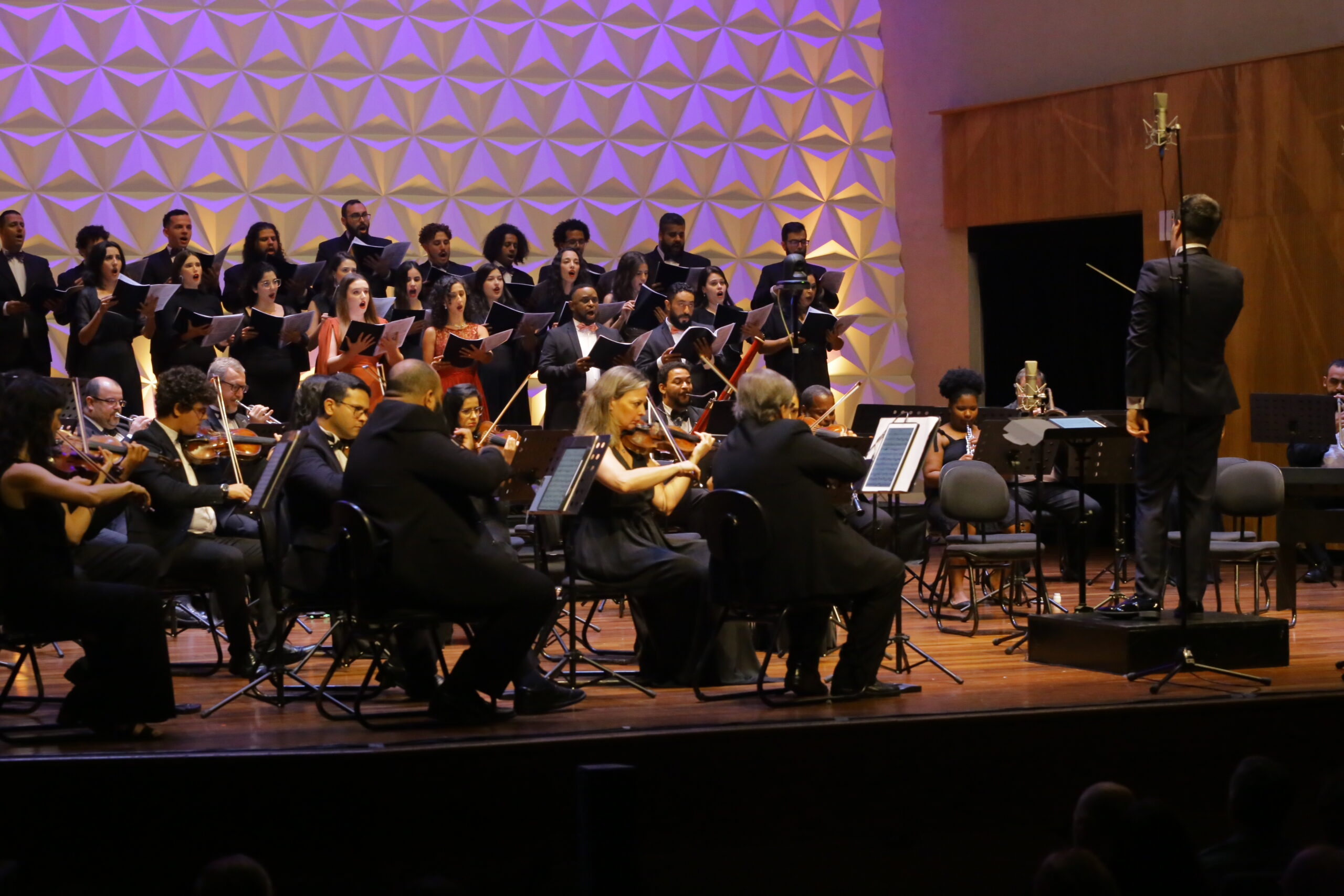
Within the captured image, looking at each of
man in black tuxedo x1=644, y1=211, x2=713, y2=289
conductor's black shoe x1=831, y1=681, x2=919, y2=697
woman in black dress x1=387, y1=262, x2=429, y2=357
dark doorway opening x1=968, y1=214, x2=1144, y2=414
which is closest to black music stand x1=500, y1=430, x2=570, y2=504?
conductor's black shoe x1=831, y1=681, x2=919, y2=697

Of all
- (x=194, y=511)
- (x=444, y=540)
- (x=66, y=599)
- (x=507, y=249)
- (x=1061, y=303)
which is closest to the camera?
(x=66, y=599)

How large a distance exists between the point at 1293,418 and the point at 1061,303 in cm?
341

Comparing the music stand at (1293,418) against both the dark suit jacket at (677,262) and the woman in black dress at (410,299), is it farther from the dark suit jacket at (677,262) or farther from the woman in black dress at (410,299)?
the woman in black dress at (410,299)

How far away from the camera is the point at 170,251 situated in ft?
26.7

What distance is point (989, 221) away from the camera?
1066cm

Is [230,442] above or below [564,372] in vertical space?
below

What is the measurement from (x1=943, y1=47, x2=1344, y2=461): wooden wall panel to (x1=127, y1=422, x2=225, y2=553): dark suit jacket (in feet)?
19.8

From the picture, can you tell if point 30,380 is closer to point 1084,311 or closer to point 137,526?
point 137,526

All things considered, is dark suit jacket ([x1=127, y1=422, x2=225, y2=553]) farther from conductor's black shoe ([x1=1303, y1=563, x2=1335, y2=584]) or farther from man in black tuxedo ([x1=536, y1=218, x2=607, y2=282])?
conductor's black shoe ([x1=1303, y1=563, x2=1335, y2=584])

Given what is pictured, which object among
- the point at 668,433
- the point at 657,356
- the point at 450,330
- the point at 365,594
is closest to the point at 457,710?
the point at 365,594

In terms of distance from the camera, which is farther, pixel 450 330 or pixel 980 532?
pixel 450 330

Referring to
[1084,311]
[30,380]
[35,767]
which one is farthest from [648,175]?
[35,767]

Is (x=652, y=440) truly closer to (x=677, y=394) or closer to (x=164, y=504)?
(x=677, y=394)

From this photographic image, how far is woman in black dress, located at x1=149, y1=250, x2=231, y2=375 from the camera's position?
7574 millimetres
